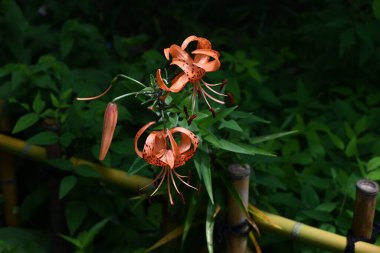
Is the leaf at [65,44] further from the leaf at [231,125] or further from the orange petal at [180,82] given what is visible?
the orange petal at [180,82]

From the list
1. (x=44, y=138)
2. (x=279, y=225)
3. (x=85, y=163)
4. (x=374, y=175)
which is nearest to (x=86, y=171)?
(x=85, y=163)

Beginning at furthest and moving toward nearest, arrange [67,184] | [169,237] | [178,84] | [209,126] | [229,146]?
[67,184] → [169,237] → [209,126] → [229,146] → [178,84]

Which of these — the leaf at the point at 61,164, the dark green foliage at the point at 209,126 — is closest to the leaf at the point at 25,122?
the dark green foliage at the point at 209,126

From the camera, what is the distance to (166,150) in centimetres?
128

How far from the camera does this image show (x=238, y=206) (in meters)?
1.63

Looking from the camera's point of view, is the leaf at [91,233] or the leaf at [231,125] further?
the leaf at [91,233]

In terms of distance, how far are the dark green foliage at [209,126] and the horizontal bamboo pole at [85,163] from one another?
4cm

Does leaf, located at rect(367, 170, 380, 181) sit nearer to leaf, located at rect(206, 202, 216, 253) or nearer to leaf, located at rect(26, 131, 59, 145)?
leaf, located at rect(206, 202, 216, 253)

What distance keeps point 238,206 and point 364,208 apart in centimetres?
30

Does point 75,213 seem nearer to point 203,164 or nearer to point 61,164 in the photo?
point 61,164

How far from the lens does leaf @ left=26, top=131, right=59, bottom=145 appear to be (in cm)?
178

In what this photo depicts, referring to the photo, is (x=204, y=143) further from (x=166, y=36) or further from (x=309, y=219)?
(x=166, y=36)

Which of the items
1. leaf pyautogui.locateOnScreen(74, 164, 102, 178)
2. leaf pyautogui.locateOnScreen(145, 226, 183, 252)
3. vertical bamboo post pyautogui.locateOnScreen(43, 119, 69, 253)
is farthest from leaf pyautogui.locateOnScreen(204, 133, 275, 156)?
vertical bamboo post pyautogui.locateOnScreen(43, 119, 69, 253)

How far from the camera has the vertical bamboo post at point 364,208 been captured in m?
1.52
